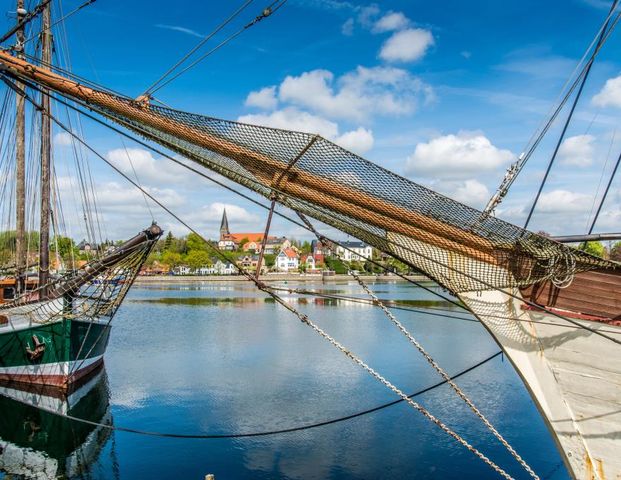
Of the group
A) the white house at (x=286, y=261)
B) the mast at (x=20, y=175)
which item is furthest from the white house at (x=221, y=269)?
the mast at (x=20, y=175)

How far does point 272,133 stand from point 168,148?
1.74m

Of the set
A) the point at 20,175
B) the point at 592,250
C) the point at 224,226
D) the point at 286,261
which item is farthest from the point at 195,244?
the point at 592,250

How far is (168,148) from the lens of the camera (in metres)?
6.48

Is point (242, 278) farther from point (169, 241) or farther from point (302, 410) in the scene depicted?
point (302, 410)

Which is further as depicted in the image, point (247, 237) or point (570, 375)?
point (247, 237)

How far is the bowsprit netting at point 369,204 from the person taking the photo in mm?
5359

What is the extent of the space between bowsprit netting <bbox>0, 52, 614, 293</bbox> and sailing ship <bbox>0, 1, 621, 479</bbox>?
0.01 m

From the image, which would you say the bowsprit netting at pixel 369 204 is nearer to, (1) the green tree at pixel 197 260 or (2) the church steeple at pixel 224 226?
(1) the green tree at pixel 197 260

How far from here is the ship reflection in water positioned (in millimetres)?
11195

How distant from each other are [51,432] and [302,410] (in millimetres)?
6521

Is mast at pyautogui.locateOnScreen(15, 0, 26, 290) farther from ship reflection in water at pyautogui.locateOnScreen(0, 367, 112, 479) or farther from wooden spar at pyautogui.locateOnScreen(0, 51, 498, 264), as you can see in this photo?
wooden spar at pyautogui.locateOnScreen(0, 51, 498, 264)

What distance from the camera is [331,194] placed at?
5820 millimetres

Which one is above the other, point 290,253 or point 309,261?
point 290,253

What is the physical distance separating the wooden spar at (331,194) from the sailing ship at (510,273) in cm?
1
